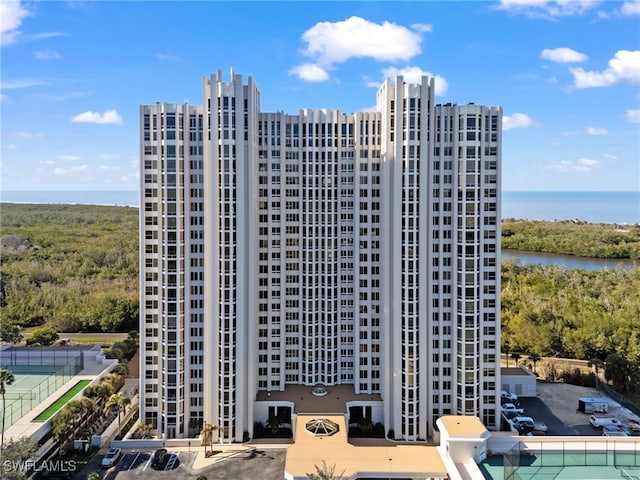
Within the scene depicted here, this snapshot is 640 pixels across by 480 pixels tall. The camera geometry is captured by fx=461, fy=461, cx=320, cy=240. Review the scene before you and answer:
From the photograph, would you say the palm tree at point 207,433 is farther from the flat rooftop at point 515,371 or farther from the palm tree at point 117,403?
the flat rooftop at point 515,371

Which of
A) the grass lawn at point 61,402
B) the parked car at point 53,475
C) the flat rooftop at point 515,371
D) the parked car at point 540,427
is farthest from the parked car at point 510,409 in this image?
the grass lawn at point 61,402

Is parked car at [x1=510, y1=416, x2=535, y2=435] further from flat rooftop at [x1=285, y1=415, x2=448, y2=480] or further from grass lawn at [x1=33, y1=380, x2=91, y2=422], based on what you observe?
grass lawn at [x1=33, y1=380, x2=91, y2=422]

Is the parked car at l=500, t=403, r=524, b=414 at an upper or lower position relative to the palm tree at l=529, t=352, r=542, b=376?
lower

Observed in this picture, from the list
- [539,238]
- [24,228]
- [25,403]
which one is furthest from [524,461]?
[24,228]

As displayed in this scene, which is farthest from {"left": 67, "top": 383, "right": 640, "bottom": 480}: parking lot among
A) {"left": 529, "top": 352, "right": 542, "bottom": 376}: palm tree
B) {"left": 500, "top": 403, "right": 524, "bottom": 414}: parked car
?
{"left": 529, "top": 352, "right": 542, "bottom": 376}: palm tree

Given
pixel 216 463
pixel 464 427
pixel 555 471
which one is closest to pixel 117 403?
pixel 216 463

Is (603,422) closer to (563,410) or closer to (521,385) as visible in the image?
(563,410)

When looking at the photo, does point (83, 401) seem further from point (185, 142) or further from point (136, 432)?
point (185, 142)
